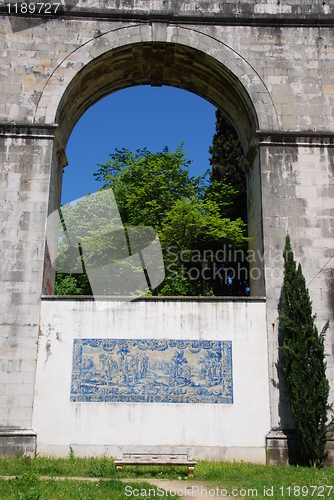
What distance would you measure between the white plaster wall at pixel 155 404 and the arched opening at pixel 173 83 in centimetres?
163

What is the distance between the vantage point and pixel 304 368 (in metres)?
10.6

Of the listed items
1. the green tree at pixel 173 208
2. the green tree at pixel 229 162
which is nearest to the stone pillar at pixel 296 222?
the green tree at pixel 173 208

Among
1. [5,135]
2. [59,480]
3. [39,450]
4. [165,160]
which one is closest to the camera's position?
[59,480]

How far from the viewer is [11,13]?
13.3 meters

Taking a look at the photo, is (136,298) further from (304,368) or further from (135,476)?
(304,368)

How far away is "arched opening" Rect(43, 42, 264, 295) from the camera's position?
43.1ft

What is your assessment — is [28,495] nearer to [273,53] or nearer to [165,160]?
[273,53]

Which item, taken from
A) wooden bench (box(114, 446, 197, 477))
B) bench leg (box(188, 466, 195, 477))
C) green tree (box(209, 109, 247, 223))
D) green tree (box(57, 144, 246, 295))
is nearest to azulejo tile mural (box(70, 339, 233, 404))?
wooden bench (box(114, 446, 197, 477))

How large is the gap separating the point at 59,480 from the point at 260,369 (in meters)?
4.85

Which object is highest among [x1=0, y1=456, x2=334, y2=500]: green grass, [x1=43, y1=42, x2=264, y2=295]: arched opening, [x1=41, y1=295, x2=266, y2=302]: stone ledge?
[x1=43, y1=42, x2=264, y2=295]: arched opening

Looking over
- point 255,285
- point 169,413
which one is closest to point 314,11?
point 255,285

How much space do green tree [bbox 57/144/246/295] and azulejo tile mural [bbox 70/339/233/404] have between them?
624 centimetres

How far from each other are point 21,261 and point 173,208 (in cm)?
686

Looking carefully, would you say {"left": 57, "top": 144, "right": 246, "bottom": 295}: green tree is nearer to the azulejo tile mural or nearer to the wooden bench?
the azulejo tile mural
